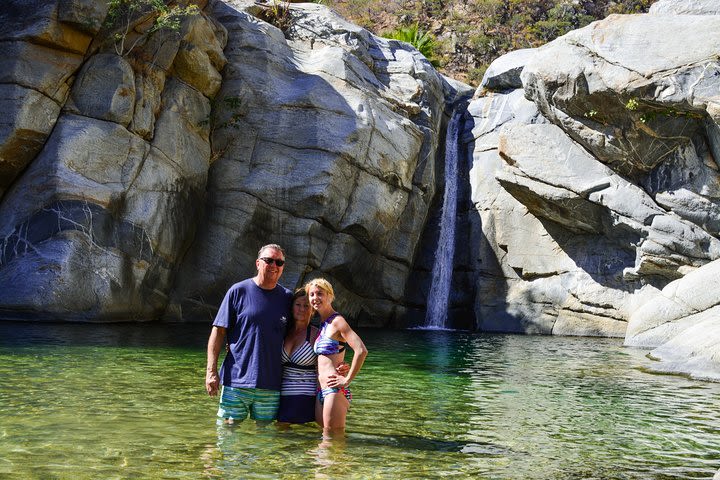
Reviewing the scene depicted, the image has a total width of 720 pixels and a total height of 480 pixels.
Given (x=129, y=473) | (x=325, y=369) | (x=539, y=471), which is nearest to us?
(x=129, y=473)

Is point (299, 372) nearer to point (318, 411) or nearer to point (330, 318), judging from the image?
point (318, 411)

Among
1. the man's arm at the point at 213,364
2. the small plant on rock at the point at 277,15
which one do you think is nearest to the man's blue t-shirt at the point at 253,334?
the man's arm at the point at 213,364

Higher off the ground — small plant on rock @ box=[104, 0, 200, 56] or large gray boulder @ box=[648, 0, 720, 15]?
large gray boulder @ box=[648, 0, 720, 15]

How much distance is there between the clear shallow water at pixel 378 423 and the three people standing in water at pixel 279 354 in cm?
31

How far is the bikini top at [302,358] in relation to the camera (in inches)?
292

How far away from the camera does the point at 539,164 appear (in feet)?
84.6

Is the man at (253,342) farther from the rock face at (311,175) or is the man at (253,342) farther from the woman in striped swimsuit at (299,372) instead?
the rock face at (311,175)

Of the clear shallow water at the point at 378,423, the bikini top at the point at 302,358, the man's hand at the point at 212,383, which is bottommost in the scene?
the clear shallow water at the point at 378,423

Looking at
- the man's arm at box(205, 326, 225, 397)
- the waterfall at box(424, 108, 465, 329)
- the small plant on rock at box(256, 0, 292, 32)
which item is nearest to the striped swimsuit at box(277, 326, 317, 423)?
the man's arm at box(205, 326, 225, 397)

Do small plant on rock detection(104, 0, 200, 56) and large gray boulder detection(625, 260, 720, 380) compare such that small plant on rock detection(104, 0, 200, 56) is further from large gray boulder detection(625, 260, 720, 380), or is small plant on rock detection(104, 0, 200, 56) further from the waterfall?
large gray boulder detection(625, 260, 720, 380)

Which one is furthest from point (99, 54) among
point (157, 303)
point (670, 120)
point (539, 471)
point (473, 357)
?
point (539, 471)

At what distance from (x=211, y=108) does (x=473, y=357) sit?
42.2ft

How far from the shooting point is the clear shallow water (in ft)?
21.7

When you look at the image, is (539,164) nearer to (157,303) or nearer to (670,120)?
(670,120)
